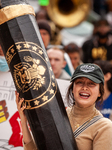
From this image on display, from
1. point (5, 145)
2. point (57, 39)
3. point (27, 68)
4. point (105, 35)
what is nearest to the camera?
point (27, 68)

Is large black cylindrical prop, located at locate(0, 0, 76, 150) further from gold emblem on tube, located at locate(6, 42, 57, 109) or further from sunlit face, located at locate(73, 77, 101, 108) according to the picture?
sunlit face, located at locate(73, 77, 101, 108)

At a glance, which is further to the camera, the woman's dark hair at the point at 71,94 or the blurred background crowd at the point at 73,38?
the blurred background crowd at the point at 73,38

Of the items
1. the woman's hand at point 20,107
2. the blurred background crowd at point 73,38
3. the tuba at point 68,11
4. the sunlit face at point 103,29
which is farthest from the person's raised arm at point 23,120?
the tuba at point 68,11

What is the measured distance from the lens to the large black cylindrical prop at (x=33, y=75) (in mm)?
1595

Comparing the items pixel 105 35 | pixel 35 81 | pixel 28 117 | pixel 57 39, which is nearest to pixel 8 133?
pixel 28 117

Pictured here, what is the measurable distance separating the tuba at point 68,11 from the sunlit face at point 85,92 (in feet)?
18.1

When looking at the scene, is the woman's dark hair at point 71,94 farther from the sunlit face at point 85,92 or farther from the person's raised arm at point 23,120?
the person's raised arm at point 23,120

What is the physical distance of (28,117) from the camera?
1.65m

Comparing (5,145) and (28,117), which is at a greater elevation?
(28,117)

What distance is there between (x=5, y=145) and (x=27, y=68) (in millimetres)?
959

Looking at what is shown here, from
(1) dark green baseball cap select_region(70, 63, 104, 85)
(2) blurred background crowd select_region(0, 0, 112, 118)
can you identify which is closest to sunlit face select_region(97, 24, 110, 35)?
(2) blurred background crowd select_region(0, 0, 112, 118)

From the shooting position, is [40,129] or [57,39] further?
[57,39]

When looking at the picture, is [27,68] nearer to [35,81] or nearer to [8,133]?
[35,81]

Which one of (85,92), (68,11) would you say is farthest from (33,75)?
(68,11)
